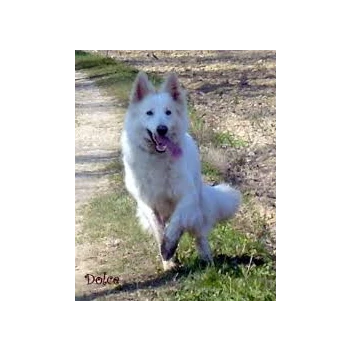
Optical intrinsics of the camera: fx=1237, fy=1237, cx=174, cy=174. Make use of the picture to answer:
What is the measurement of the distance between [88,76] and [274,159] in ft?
3.04

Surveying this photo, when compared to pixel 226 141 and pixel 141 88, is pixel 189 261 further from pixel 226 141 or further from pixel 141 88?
pixel 141 88

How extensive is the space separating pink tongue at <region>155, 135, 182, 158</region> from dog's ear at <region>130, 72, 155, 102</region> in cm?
20

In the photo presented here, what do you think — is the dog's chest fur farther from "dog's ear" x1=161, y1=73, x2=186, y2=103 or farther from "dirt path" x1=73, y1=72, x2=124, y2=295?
"dog's ear" x1=161, y1=73, x2=186, y2=103

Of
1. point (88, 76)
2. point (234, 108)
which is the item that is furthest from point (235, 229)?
point (88, 76)

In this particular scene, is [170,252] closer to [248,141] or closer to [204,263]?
[204,263]

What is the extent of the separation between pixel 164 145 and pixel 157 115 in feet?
0.51

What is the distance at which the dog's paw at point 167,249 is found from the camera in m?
5.62

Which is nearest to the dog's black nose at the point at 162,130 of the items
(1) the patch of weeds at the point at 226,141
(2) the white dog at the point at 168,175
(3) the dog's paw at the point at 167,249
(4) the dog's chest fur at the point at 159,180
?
(2) the white dog at the point at 168,175

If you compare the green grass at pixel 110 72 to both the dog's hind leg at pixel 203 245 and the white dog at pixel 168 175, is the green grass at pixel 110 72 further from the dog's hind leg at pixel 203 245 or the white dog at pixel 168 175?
the dog's hind leg at pixel 203 245

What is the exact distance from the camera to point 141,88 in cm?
557

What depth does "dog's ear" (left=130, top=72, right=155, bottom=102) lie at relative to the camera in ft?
18.3

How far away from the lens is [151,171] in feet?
18.5

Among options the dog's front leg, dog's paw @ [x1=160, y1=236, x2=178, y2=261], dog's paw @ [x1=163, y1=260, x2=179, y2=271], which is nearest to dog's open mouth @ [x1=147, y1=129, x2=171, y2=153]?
the dog's front leg

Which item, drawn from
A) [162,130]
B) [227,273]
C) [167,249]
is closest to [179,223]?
[167,249]
